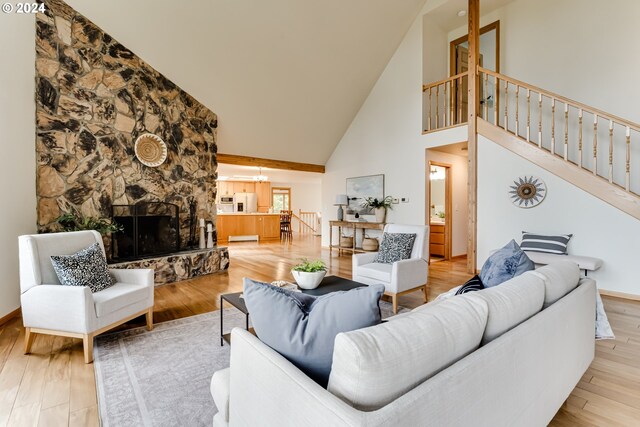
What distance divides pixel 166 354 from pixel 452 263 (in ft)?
17.4

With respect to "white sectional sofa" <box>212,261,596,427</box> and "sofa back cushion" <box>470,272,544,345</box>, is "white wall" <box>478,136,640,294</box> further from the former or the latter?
"sofa back cushion" <box>470,272,544,345</box>

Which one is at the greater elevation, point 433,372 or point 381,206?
point 381,206

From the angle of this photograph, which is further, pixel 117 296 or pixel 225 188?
pixel 225 188

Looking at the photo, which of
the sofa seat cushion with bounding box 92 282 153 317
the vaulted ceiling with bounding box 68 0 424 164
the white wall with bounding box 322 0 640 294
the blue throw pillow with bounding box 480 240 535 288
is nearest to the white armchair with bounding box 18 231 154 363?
the sofa seat cushion with bounding box 92 282 153 317

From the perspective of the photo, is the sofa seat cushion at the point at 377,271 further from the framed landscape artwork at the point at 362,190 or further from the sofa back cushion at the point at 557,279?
the framed landscape artwork at the point at 362,190

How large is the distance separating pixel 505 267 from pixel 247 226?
870 centimetres

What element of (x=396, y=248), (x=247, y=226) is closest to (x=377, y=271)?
(x=396, y=248)

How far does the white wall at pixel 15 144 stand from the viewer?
305 centimetres

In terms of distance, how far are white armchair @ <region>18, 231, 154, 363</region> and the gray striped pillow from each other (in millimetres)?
4839

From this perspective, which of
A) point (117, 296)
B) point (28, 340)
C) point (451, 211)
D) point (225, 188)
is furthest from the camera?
point (225, 188)

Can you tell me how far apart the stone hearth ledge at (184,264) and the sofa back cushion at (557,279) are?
4402mm

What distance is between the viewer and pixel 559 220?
4293 millimetres

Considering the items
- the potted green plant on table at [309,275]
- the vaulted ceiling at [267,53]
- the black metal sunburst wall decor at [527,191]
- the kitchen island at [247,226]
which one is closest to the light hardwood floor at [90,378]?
the potted green plant on table at [309,275]

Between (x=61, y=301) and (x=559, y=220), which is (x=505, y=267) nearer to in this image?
(x=61, y=301)
